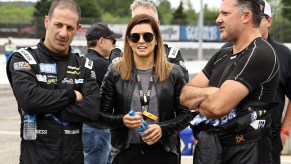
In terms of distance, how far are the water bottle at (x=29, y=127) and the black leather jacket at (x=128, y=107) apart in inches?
22.8

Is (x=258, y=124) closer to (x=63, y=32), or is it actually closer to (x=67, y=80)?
(x=67, y=80)

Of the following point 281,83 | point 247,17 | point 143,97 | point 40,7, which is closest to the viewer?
point 247,17

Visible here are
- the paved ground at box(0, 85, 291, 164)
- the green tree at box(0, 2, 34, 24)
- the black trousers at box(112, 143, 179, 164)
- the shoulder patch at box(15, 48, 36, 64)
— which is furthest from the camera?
the green tree at box(0, 2, 34, 24)

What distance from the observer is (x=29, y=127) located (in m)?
3.94

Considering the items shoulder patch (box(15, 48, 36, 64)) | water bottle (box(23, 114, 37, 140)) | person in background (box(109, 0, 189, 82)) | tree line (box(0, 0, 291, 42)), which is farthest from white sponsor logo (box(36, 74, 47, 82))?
tree line (box(0, 0, 291, 42))

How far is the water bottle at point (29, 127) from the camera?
3.92 m

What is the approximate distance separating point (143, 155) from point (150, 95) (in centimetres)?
47

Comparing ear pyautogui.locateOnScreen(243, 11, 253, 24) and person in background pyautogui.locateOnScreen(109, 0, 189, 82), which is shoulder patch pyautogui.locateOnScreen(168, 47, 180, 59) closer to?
person in background pyautogui.locateOnScreen(109, 0, 189, 82)

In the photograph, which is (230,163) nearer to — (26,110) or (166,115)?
(166,115)

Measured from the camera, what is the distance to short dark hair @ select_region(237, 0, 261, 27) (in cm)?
381

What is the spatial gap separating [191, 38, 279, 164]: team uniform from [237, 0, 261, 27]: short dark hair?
0.56ft

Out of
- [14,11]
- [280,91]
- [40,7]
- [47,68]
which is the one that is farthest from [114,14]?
[47,68]

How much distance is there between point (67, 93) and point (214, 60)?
3.78 feet

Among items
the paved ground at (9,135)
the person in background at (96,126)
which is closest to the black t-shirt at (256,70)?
the person in background at (96,126)
